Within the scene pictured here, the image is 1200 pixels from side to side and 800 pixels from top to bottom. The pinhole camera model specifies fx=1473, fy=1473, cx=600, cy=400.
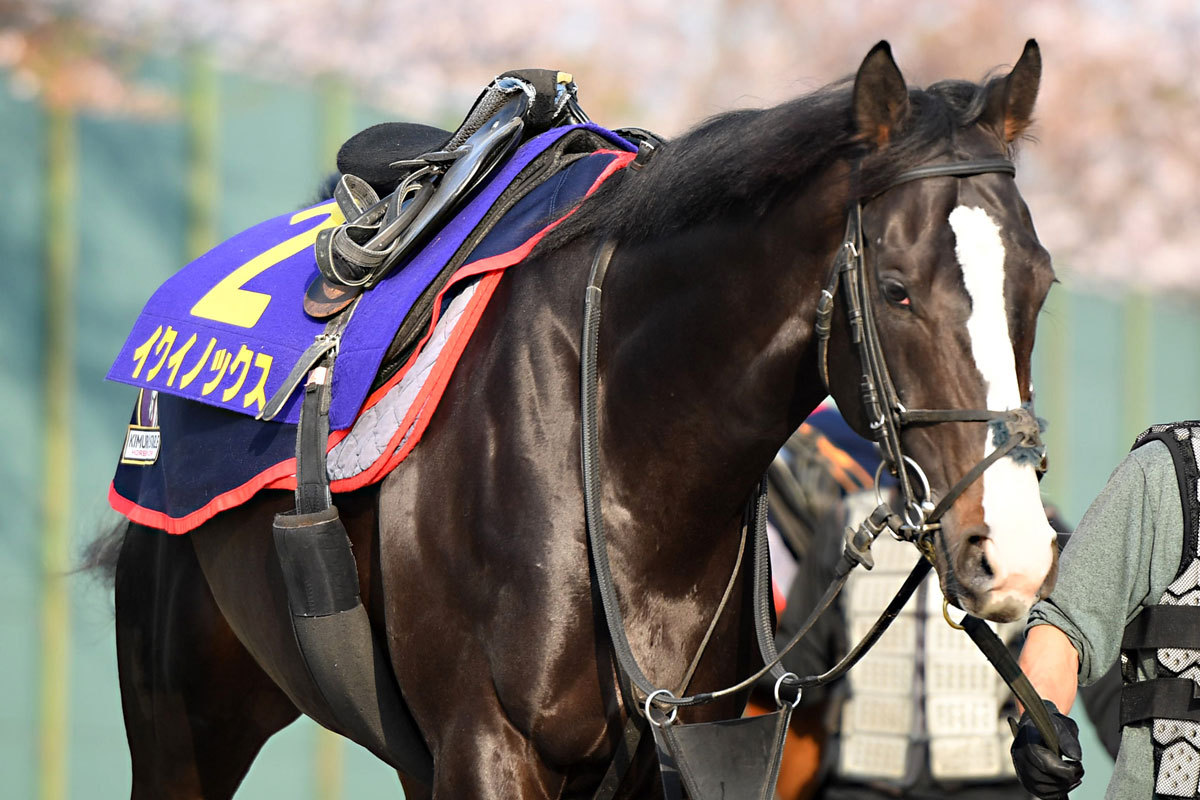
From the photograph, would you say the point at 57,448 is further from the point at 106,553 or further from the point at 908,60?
the point at 908,60

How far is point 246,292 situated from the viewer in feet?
10.2

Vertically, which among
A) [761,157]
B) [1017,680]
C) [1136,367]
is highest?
[1136,367]

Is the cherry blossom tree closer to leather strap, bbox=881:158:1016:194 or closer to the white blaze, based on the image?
leather strap, bbox=881:158:1016:194

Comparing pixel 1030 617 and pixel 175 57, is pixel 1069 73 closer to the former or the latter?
pixel 175 57

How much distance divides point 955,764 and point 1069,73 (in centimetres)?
1511

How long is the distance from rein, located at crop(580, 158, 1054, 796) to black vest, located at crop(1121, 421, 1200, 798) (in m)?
0.20

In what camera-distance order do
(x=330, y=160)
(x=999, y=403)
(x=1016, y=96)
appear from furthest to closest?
1. (x=330, y=160)
2. (x=1016, y=96)
3. (x=999, y=403)

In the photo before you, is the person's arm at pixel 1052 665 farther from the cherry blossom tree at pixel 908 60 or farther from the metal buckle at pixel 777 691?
the cherry blossom tree at pixel 908 60

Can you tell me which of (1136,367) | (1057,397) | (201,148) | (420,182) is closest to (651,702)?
(420,182)

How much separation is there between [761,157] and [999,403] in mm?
553

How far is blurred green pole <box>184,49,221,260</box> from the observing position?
19.8 ft

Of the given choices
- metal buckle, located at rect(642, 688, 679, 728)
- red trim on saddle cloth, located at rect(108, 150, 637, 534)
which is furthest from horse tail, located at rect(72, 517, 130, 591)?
metal buckle, located at rect(642, 688, 679, 728)

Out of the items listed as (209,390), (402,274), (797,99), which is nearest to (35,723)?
(209,390)

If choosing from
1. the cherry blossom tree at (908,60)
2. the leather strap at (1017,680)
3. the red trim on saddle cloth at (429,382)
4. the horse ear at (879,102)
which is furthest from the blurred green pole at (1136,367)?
the horse ear at (879,102)
